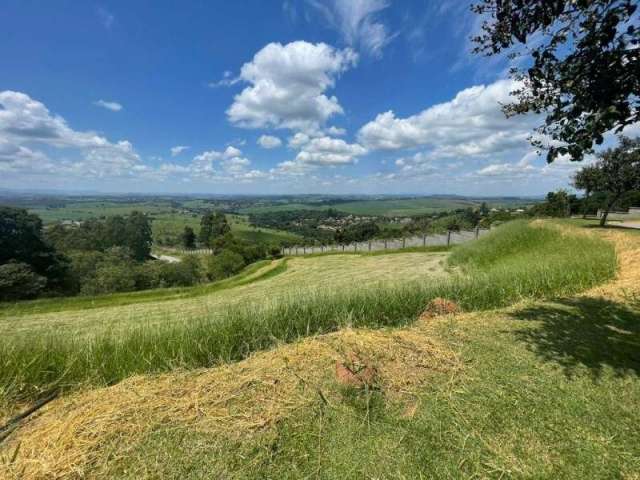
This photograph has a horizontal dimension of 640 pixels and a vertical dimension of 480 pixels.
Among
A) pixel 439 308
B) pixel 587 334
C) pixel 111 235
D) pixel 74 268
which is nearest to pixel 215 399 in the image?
pixel 439 308

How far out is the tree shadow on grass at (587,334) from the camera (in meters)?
2.90

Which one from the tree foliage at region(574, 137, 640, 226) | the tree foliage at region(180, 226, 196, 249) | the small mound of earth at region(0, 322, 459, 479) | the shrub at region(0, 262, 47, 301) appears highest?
the tree foliage at region(574, 137, 640, 226)

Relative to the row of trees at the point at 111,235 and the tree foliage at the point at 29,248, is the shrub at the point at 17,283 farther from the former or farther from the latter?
the row of trees at the point at 111,235

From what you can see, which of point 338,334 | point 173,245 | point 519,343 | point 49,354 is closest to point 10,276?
point 49,354

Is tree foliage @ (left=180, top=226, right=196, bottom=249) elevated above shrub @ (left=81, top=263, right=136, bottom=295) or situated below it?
below

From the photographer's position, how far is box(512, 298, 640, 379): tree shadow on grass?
2.90 metres

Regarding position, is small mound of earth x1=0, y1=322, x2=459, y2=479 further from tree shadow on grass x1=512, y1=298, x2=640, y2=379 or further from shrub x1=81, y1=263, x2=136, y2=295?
shrub x1=81, y1=263, x2=136, y2=295

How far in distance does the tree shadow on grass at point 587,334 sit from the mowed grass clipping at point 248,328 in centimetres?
68

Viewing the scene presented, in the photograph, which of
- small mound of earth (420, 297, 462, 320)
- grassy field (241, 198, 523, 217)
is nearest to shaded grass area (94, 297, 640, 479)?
small mound of earth (420, 297, 462, 320)

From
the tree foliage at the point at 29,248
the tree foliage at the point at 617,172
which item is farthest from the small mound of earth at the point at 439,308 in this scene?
the tree foliage at the point at 29,248

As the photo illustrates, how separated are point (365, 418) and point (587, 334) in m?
3.16

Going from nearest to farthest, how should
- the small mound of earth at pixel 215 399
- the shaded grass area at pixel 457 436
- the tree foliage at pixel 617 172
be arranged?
the shaded grass area at pixel 457 436 → the small mound of earth at pixel 215 399 → the tree foliage at pixel 617 172

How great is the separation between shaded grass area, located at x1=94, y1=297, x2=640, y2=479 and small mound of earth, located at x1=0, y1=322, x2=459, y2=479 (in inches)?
3.9

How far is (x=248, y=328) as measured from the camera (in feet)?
11.4
